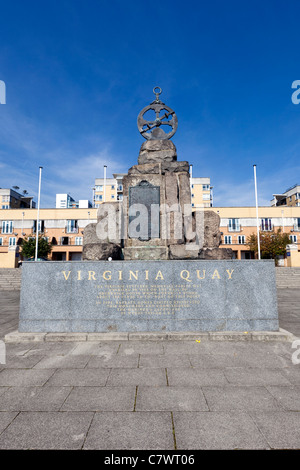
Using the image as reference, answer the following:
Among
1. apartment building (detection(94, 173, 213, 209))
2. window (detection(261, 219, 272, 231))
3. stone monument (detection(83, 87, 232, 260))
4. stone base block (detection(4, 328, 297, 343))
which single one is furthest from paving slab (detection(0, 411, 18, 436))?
apartment building (detection(94, 173, 213, 209))

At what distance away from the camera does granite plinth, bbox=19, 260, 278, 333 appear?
227 inches

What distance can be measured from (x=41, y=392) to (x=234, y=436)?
97.8 inches

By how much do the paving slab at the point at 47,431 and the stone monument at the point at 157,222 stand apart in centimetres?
410

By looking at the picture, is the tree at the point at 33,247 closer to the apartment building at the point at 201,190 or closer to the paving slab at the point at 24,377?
the apartment building at the point at 201,190

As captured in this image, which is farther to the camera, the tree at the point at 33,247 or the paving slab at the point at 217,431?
the tree at the point at 33,247

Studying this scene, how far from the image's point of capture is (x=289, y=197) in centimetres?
6550

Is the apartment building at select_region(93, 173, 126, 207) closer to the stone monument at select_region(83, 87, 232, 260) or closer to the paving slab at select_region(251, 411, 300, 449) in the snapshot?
the stone monument at select_region(83, 87, 232, 260)

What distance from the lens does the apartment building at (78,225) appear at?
4509 centimetres

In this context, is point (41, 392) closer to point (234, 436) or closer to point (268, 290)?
point (234, 436)

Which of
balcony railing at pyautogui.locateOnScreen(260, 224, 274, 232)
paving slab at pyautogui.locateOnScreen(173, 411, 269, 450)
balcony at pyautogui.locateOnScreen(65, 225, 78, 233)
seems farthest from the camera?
balcony at pyautogui.locateOnScreen(65, 225, 78, 233)

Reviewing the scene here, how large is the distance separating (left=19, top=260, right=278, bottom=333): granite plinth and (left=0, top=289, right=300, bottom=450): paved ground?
27.6 inches

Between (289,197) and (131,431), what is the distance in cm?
7435

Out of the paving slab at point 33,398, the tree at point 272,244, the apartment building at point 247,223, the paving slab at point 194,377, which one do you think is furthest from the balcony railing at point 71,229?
the paving slab at point 194,377

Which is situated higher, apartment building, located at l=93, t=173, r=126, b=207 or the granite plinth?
apartment building, located at l=93, t=173, r=126, b=207
